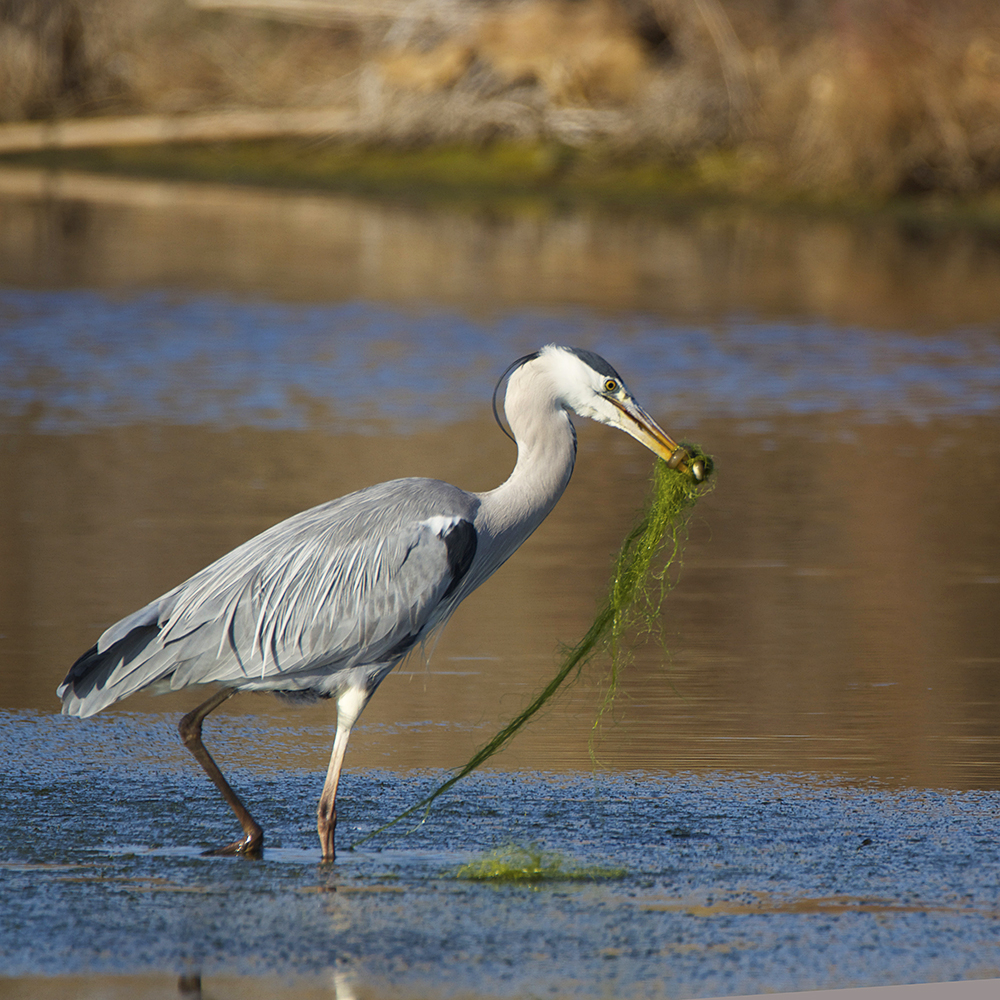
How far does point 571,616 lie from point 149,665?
3102 mm

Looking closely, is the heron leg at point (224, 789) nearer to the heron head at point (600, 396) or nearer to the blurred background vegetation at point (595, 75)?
the heron head at point (600, 396)

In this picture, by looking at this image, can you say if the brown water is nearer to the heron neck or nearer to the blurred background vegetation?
the heron neck

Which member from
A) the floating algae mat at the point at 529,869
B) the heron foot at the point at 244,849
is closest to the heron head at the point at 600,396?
the floating algae mat at the point at 529,869

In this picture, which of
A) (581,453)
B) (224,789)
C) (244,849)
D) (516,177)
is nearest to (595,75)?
(516,177)

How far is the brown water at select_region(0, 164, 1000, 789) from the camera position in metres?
7.60

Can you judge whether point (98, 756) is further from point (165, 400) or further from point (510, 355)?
point (510, 355)

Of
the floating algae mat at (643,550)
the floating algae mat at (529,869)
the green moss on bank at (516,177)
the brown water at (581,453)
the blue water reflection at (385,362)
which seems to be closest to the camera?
the floating algae mat at (529,869)

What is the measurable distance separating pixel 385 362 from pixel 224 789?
36.8 ft

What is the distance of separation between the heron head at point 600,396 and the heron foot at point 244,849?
1711 millimetres

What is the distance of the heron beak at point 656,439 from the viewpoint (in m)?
6.24

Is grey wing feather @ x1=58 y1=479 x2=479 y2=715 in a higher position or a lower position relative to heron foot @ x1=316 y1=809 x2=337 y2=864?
higher

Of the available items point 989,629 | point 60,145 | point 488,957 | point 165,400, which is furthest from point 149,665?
point 60,145

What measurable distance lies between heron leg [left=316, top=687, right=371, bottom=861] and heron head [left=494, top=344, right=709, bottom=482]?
1196 millimetres

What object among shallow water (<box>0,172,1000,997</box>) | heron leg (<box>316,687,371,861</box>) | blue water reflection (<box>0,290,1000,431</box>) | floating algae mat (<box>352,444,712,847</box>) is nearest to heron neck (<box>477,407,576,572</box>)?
floating algae mat (<box>352,444,712,847</box>)
